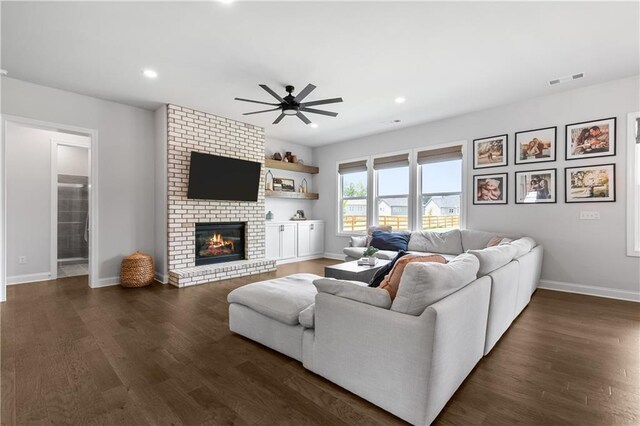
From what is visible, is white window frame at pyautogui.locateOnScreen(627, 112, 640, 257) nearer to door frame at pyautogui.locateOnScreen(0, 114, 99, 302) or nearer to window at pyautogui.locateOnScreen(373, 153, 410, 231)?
window at pyautogui.locateOnScreen(373, 153, 410, 231)

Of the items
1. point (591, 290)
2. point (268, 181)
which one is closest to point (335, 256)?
point (268, 181)

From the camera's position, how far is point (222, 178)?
16.6 feet

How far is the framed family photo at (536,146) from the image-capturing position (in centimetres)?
425

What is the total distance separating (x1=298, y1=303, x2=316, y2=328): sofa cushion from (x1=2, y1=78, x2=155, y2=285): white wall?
3.85 meters

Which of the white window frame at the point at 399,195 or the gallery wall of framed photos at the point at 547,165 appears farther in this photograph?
the white window frame at the point at 399,195

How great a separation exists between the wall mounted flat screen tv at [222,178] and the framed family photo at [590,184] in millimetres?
4931

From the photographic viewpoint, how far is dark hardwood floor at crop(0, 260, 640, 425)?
1643mm

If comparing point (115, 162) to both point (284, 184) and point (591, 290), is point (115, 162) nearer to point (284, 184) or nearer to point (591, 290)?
point (284, 184)

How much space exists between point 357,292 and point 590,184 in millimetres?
4144

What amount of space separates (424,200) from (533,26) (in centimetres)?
330

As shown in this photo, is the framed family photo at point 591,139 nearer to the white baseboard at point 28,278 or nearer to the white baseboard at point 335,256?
the white baseboard at point 335,256

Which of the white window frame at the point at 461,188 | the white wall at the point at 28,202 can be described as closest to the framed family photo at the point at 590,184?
the white window frame at the point at 461,188

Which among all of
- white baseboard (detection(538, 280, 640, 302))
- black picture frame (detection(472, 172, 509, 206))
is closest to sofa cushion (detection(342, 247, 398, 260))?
black picture frame (detection(472, 172, 509, 206))

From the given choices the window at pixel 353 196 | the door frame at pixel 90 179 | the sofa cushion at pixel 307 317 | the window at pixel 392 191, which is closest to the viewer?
the sofa cushion at pixel 307 317
